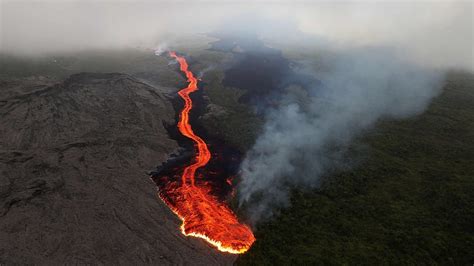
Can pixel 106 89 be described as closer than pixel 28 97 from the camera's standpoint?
No

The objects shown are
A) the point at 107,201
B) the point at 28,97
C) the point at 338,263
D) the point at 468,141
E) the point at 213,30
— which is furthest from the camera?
the point at 213,30

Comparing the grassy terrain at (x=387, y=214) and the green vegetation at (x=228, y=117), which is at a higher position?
the green vegetation at (x=228, y=117)

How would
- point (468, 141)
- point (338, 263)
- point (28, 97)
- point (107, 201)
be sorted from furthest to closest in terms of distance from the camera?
point (28, 97), point (468, 141), point (107, 201), point (338, 263)

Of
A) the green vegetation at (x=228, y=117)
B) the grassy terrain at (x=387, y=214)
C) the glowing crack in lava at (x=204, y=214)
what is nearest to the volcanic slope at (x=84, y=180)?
the glowing crack in lava at (x=204, y=214)

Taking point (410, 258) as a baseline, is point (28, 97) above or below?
above

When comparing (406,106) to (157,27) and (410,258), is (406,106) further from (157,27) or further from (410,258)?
(157,27)

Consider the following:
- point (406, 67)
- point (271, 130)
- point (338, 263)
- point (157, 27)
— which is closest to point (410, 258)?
point (338, 263)

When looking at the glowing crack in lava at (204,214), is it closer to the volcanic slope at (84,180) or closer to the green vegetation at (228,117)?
the volcanic slope at (84,180)
